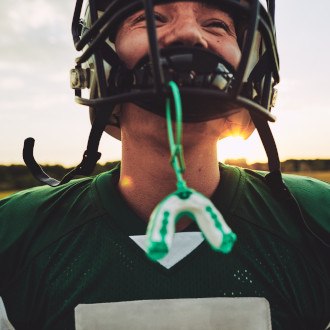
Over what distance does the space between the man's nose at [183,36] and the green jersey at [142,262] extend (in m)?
0.63

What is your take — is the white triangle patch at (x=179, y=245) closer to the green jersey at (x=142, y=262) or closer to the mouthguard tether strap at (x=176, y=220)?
the green jersey at (x=142, y=262)

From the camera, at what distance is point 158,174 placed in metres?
1.77

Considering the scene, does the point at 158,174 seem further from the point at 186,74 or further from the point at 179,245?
the point at 186,74

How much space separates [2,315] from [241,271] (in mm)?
960

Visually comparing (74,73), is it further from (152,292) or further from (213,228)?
(213,228)

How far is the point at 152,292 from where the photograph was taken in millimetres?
1545

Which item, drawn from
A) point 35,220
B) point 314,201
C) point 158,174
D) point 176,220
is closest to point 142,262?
point 158,174

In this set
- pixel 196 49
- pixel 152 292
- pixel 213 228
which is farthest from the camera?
pixel 152 292

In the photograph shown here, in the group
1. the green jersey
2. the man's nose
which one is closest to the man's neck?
the green jersey

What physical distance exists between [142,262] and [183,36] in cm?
87

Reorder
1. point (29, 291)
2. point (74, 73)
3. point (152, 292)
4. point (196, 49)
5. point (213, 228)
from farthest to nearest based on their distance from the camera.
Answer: point (74, 73) < point (29, 291) < point (152, 292) < point (196, 49) < point (213, 228)

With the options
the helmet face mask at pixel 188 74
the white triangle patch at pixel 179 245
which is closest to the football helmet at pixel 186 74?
the helmet face mask at pixel 188 74

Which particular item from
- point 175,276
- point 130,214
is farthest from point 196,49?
point 175,276

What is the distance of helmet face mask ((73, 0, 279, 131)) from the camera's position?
3.99 feet
